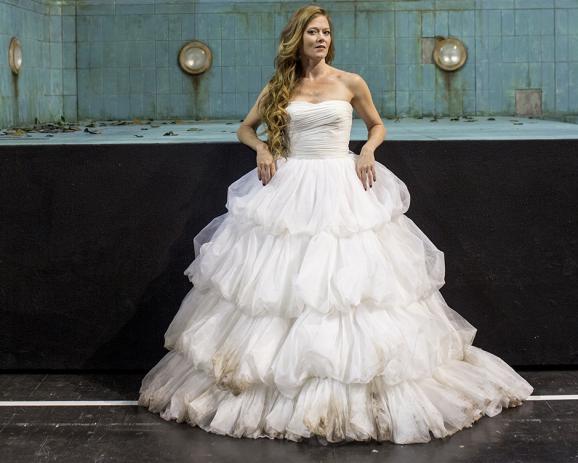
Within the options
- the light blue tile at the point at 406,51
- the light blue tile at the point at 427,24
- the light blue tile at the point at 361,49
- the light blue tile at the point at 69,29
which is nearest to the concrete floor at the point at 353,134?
the light blue tile at the point at 69,29

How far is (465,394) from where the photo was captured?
15.0 feet

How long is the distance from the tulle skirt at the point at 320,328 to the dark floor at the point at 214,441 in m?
0.07

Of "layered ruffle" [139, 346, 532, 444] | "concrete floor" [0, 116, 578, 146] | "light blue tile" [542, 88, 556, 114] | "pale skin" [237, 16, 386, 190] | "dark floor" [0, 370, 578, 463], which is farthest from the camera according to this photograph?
"light blue tile" [542, 88, 556, 114]

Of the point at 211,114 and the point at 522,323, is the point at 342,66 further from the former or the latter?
the point at 522,323

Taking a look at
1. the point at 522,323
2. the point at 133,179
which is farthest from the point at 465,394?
the point at 133,179

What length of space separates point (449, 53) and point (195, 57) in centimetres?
271

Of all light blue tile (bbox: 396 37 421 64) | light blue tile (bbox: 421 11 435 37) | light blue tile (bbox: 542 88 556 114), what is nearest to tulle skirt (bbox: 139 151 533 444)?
light blue tile (bbox: 396 37 421 64)

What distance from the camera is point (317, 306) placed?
14.1 feet

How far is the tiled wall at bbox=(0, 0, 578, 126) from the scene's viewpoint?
11789 mm

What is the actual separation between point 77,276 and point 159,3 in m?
6.99

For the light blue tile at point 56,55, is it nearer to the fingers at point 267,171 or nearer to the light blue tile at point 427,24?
the light blue tile at point 427,24

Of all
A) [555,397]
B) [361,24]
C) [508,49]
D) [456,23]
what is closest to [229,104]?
[361,24]

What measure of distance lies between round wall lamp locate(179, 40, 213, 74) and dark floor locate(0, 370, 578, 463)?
23.7ft

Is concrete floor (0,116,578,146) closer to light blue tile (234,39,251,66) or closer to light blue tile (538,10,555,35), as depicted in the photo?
light blue tile (234,39,251,66)
